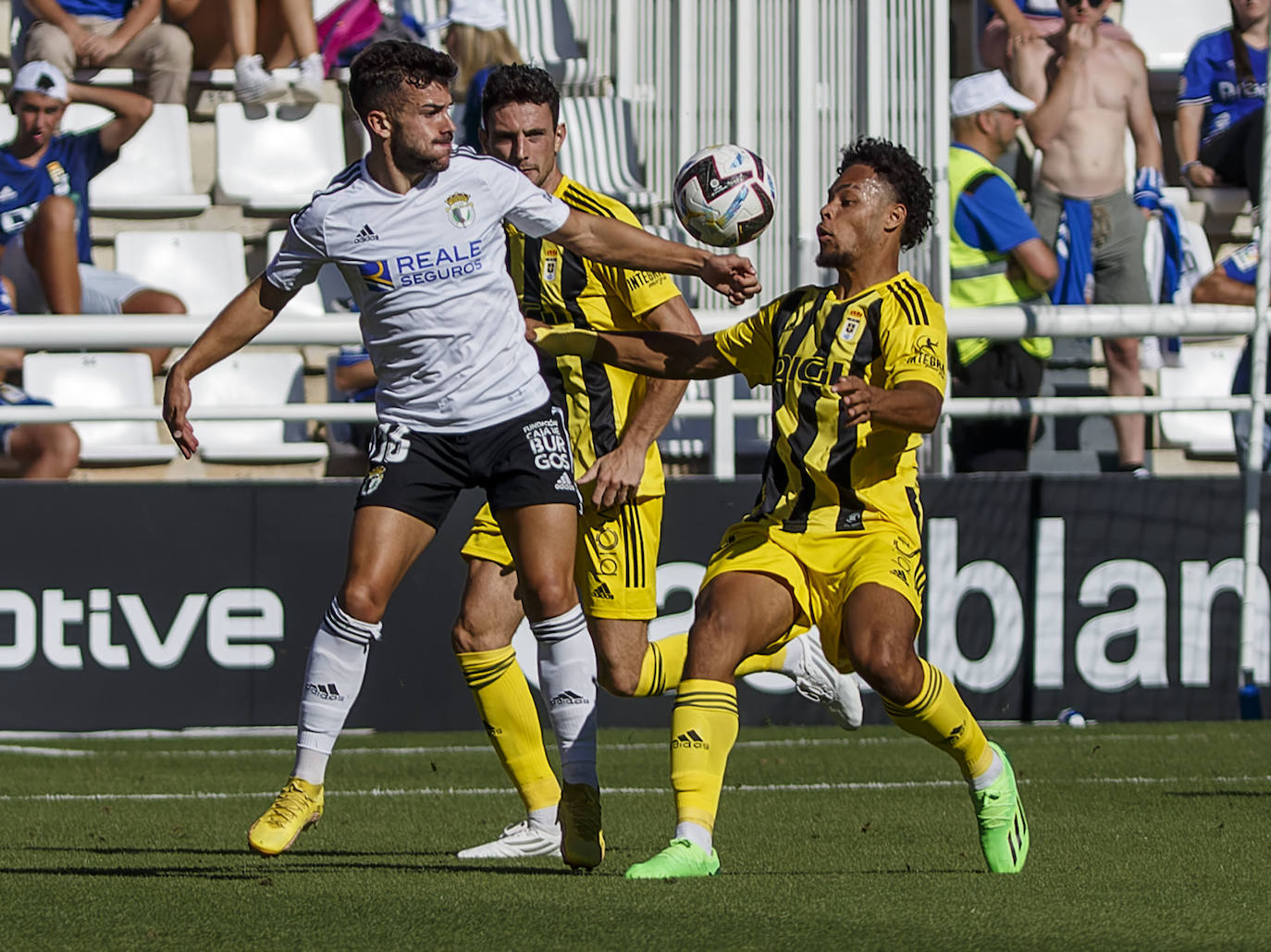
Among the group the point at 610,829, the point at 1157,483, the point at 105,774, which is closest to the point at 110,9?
the point at 105,774

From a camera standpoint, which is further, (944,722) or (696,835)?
(944,722)

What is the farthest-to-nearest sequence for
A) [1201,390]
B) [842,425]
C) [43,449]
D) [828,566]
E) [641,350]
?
[1201,390] → [43,449] → [641,350] → [842,425] → [828,566]

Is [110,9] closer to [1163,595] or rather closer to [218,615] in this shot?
[218,615]

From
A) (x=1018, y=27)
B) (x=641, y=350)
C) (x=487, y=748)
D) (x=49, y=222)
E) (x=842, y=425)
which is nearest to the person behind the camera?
(x=842, y=425)

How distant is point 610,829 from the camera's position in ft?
20.6

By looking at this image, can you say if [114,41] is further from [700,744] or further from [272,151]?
[700,744]

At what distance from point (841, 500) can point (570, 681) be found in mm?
856

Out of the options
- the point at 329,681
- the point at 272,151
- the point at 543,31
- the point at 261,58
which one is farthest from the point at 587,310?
the point at 543,31

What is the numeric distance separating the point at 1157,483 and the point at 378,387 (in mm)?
4895

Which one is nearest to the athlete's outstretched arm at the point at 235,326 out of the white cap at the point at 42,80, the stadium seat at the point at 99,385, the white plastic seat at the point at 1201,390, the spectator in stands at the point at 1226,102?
the stadium seat at the point at 99,385

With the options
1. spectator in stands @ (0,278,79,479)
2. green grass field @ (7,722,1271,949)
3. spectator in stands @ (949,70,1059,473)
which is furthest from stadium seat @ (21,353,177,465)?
spectator in stands @ (949,70,1059,473)

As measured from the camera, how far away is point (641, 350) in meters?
5.79

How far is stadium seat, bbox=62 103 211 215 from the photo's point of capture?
11.9 m

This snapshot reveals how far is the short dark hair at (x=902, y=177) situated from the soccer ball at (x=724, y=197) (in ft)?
1.22
